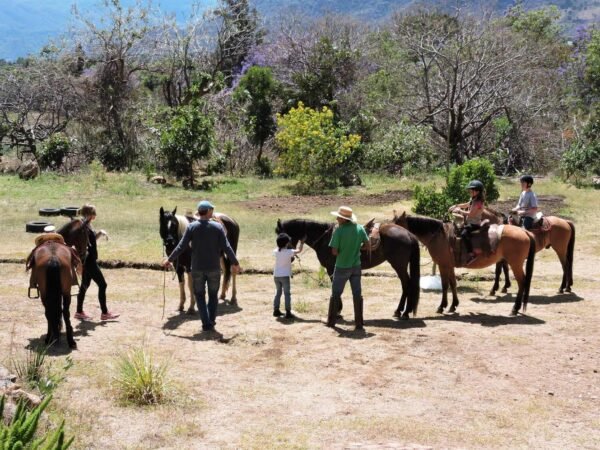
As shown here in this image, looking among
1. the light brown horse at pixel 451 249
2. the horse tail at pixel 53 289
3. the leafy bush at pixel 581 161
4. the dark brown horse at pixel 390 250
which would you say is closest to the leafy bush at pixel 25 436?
the horse tail at pixel 53 289

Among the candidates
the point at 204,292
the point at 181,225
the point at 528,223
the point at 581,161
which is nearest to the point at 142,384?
the point at 204,292

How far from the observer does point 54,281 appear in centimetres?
783

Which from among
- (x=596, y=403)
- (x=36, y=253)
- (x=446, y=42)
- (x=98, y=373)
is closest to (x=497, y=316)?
(x=596, y=403)

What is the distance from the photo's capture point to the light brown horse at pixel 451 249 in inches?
397

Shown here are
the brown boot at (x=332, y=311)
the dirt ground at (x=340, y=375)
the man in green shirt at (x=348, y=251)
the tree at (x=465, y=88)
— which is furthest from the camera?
the tree at (x=465, y=88)

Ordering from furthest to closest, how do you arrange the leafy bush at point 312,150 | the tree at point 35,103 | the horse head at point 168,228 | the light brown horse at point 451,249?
the tree at point 35,103
the leafy bush at point 312,150
the light brown horse at point 451,249
the horse head at point 168,228

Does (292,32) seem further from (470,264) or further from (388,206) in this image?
(470,264)

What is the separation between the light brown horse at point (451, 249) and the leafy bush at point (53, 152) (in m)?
22.9

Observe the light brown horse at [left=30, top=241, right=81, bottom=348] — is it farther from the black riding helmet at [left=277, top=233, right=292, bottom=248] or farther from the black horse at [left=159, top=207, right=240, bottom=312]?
the black riding helmet at [left=277, top=233, right=292, bottom=248]

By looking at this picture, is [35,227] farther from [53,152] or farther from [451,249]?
[53,152]

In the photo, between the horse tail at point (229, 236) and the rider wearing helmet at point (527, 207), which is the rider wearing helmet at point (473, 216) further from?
the horse tail at point (229, 236)

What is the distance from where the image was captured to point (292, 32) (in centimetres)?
3691

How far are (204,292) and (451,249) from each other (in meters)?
3.73

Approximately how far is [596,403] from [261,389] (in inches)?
126
